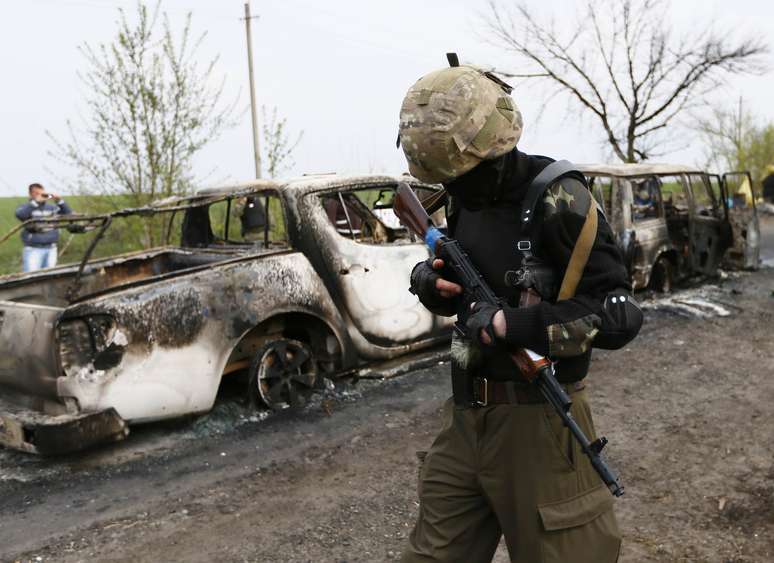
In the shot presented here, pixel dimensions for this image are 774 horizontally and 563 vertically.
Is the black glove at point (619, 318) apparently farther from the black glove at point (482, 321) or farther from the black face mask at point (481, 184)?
the black face mask at point (481, 184)

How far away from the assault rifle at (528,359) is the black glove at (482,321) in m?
0.02

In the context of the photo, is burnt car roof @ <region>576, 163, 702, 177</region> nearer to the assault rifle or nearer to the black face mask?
the assault rifle

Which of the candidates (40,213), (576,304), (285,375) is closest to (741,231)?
(285,375)

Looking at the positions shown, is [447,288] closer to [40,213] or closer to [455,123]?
[455,123]

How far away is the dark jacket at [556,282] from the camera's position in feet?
6.18

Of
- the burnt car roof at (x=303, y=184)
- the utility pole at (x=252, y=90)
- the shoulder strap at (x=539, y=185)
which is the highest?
the utility pole at (x=252, y=90)

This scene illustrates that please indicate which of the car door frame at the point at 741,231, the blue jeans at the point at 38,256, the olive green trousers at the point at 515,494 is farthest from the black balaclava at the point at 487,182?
the car door frame at the point at 741,231

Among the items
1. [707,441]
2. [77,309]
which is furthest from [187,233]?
[707,441]

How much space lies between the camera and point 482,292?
2092mm

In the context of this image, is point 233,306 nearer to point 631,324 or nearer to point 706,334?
point 631,324

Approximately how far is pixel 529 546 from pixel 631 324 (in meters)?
0.64

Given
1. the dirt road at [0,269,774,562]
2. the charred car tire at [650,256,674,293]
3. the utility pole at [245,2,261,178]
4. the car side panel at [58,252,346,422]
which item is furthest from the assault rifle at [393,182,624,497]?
the utility pole at [245,2,261,178]

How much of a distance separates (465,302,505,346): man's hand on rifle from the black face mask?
310 mm

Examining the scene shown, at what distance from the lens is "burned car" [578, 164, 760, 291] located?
848 centimetres
